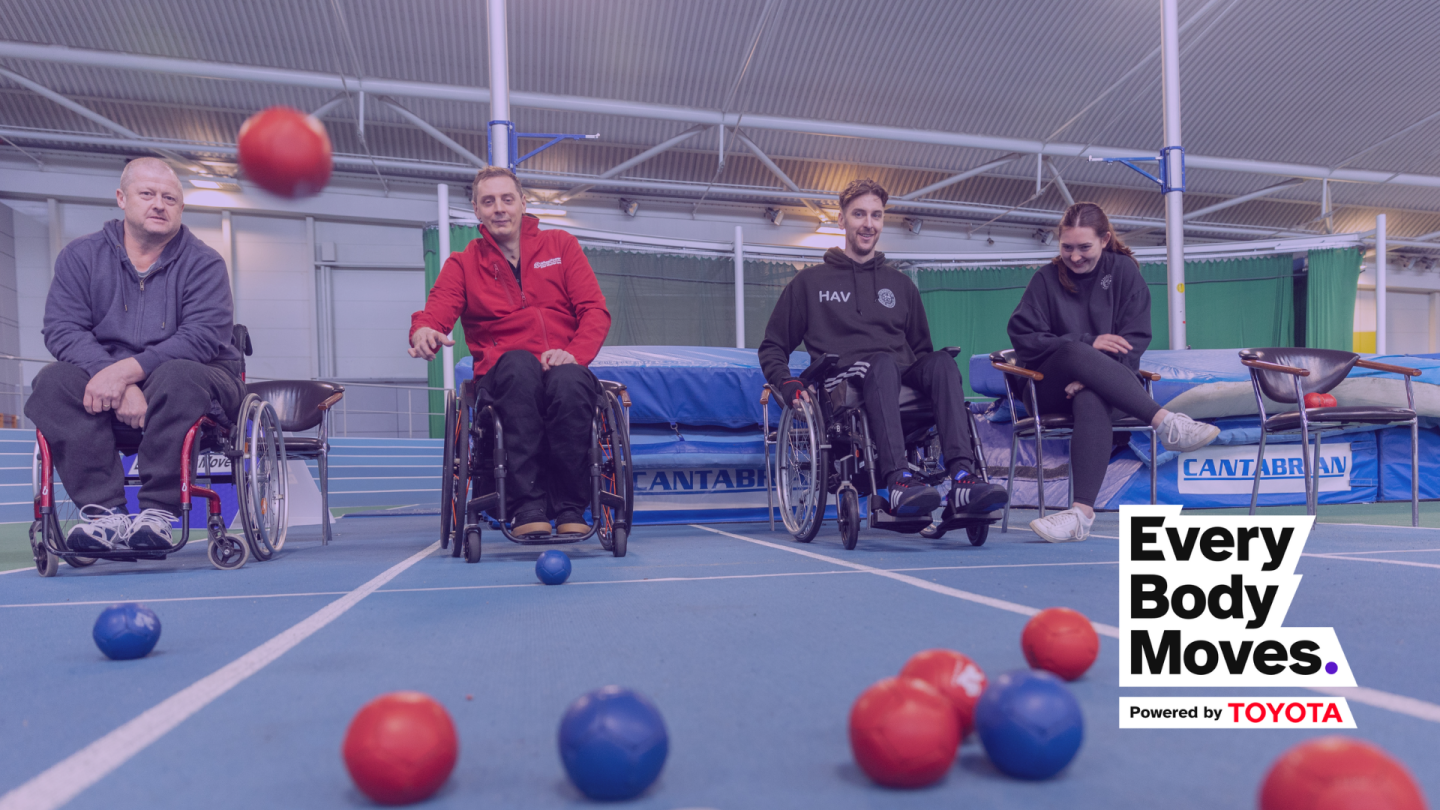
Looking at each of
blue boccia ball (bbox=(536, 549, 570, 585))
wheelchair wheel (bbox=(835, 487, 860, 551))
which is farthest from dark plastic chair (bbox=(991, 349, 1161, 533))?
blue boccia ball (bbox=(536, 549, 570, 585))

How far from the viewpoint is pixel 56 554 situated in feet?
7.43

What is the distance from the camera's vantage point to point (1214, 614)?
3.72 ft

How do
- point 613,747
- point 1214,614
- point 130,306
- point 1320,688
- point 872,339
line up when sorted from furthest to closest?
point 872,339
point 130,306
point 1214,614
point 1320,688
point 613,747

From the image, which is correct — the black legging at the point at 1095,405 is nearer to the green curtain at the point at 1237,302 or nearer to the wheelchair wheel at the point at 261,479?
the wheelchair wheel at the point at 261,479

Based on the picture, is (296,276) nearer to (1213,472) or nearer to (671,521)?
(671,521)

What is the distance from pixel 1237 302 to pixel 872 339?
32.1ft

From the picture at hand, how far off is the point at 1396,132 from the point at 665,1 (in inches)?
376

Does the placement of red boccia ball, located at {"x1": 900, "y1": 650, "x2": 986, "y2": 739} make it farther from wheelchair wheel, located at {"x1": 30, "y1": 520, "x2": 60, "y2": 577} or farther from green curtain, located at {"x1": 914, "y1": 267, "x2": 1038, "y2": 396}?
green curtain, located at {"x1": 914, "y1": 267, "x2": 1038, "y2": 396}

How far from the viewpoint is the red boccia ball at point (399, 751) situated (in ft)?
2.32

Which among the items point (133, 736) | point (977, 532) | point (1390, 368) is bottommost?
point (977, 532)

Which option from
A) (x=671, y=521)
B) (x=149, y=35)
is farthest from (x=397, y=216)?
(x=671, y=521)

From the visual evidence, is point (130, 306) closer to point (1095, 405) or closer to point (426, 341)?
point (426, 341)

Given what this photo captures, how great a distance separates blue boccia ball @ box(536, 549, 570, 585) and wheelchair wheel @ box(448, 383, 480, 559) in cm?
55

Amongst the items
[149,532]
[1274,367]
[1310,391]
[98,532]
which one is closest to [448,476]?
[149,532]
